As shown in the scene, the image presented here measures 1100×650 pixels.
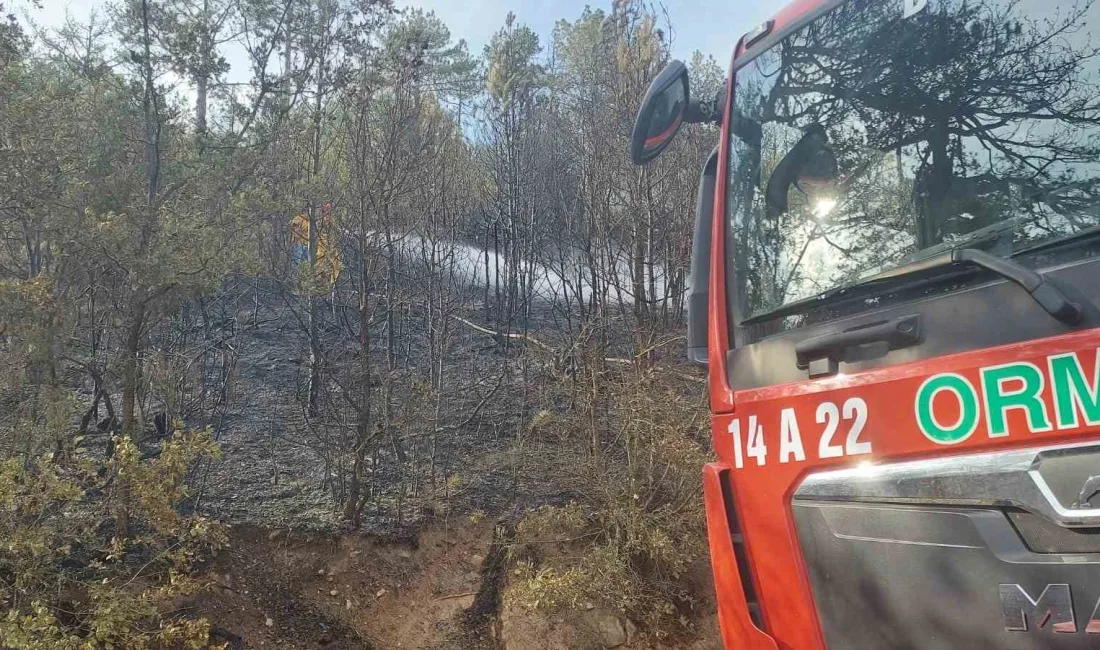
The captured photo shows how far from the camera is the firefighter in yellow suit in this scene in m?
7.53

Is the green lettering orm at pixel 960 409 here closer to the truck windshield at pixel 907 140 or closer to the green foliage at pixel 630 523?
the truck windshield at pixel 907 140

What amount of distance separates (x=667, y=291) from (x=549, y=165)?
298 centimetres

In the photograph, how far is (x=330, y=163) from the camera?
299 inches

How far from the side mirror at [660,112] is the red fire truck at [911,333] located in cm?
47

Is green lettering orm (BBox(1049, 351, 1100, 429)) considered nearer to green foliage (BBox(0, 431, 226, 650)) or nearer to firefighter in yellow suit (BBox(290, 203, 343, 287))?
green foliage (BBox(0, 431, 226, 650))

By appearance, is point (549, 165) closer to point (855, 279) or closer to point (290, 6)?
point (290, 6)

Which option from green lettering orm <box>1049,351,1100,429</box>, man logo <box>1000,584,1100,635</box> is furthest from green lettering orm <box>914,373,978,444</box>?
man logo <box>1000,584,1100,635</box>

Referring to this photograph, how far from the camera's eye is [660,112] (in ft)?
11.3

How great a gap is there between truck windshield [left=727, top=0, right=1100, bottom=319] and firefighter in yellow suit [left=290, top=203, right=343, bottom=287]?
5.35m

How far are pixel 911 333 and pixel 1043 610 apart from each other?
2.51ft

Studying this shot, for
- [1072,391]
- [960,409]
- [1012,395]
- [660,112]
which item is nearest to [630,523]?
[660,112]

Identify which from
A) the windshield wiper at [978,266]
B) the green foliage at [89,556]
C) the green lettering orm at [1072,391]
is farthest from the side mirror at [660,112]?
the green foliage at [89,556]

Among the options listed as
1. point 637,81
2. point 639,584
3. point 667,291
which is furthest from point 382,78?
point 639,584

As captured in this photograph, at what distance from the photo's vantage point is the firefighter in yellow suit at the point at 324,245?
7.53 m
